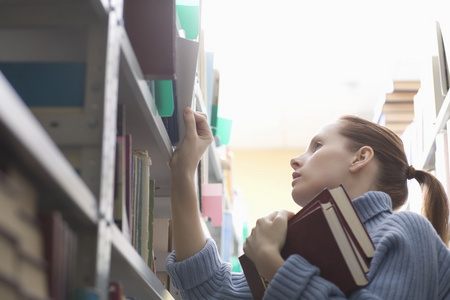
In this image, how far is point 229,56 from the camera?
4.59 meters

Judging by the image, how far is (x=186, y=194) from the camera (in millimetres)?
1661

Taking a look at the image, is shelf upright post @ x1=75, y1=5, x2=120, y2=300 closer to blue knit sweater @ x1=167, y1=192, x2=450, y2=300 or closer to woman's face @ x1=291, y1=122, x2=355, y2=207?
blue knit sweater @ x1=167, y1=192, x2=450, y2=300

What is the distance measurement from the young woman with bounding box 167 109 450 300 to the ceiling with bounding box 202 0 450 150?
48.0 inches

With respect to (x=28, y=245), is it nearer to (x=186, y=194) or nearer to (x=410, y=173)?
(x=186, y=194)

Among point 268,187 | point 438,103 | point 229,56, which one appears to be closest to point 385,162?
point 438,103

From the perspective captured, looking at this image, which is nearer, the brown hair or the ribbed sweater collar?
the ribbed sweater collar

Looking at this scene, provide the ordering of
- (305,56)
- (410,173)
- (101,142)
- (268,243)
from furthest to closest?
(305,56)
(410,173)
(268,243)
(101,142)

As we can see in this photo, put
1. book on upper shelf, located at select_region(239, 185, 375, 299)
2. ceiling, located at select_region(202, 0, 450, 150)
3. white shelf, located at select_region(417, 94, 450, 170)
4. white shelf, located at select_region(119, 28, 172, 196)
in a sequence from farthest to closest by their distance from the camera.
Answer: ceiling, located at select_region(202, 0, 450, 150)
white shelf, located at select_region(417, 94, 450, 170)
book on upper shelf, located at select_region(239, 185, 375, 299)
white shelf, located at select_region(119, 28, 172, 196)

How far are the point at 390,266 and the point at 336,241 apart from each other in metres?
0.14

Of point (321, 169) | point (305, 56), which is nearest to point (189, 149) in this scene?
point (321, 169)

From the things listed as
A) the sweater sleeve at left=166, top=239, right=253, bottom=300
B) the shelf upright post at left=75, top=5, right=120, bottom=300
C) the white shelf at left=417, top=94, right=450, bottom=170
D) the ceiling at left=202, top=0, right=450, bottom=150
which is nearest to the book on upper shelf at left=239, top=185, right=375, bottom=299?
the sweater sleeve at left=166, top=239, right=253, bottom=300

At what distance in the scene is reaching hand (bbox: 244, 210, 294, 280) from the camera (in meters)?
1.36

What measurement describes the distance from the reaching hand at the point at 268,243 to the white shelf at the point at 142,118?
0.32 meters

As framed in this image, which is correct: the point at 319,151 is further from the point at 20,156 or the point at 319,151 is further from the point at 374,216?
the point at 20,156
